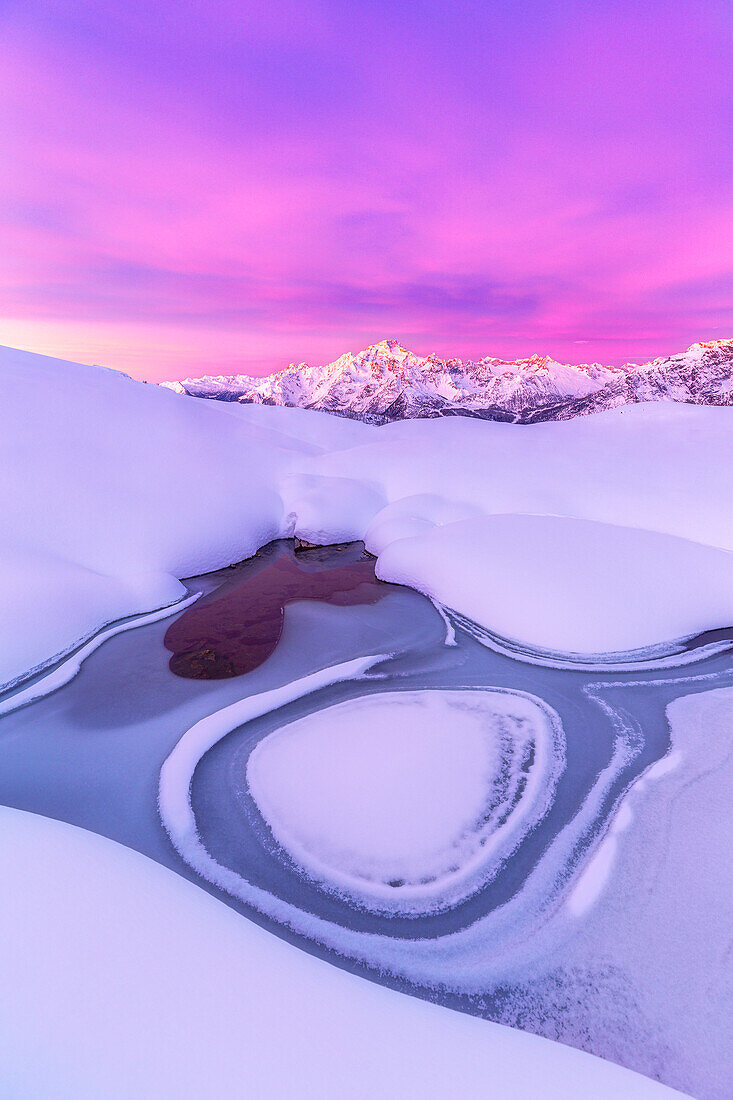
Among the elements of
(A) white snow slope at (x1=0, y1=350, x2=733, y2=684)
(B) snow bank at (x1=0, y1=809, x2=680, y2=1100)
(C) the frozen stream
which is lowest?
(C) the frozen stream

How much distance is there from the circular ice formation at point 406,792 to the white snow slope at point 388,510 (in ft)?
9.55

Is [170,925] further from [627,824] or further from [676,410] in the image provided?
[676,410]

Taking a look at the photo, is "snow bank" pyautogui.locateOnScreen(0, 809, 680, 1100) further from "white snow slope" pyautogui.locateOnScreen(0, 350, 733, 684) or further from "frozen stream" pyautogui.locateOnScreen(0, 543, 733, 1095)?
"white snow slope" pyautogui.locateOnScreen(0, 350, 733, 684)

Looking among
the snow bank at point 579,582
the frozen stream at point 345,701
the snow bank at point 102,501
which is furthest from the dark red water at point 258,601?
the snow bank at point 579,582

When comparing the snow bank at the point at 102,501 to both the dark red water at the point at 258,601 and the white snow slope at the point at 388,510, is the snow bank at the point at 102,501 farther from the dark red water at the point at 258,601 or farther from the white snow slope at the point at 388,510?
A: the dark red water at the point at 258,601

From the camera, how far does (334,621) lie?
8375 millimetres

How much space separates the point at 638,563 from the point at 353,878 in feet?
24.3

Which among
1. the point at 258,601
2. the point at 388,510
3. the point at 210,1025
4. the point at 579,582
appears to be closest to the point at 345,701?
the point at 210,1025

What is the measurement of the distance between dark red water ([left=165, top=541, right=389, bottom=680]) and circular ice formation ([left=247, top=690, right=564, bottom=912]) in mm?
2269

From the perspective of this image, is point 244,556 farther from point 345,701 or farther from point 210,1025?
point 210,1025

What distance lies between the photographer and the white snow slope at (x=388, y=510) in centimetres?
752

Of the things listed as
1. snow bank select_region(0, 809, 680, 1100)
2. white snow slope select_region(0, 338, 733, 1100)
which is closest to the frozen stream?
white snow slope select_region(0, 338, 733, 1100)

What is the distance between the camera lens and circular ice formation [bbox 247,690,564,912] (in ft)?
11.3

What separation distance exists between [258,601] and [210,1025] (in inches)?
315
